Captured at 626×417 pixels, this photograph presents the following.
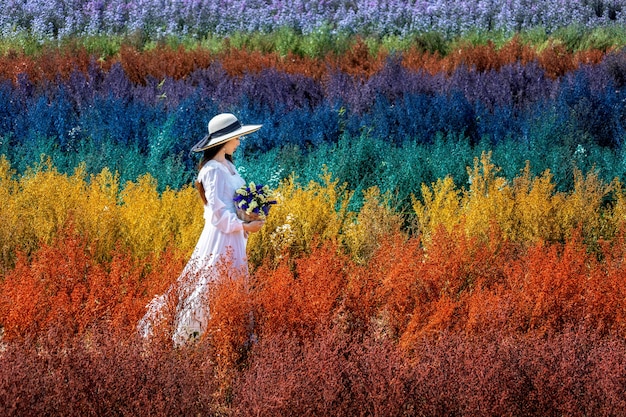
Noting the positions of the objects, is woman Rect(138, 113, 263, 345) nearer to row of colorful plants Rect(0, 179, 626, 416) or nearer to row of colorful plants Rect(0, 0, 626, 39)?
row of colorful plants Rect(0, 179, 626, 416)

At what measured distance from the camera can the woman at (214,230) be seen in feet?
14.8

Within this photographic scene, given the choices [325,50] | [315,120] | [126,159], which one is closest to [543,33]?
[325,50]

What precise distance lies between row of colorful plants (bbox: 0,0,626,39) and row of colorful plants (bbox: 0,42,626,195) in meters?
3.58

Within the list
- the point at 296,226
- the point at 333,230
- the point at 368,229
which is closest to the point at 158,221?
the point at 296,226

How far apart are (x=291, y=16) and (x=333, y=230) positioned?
841 cm

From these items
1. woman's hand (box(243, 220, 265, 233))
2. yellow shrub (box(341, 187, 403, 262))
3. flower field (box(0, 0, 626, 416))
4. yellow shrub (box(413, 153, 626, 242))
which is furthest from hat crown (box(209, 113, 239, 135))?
yellow shrub (box(413, 153, 626, 242))

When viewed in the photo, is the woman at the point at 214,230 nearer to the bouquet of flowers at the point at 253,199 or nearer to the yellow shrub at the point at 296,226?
the bouquet of flowers at the point at 253,199

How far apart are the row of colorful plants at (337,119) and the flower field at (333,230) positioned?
0.08 feet

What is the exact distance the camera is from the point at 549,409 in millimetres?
3721

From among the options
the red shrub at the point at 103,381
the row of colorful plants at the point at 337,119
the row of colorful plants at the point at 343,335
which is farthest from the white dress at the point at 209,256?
the row of colorful plants at the point at 337,119

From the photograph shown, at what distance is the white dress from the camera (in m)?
4.46

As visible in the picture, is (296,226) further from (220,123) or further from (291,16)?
(291,16)

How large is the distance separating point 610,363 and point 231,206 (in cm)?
181

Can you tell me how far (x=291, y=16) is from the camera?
13.8m
